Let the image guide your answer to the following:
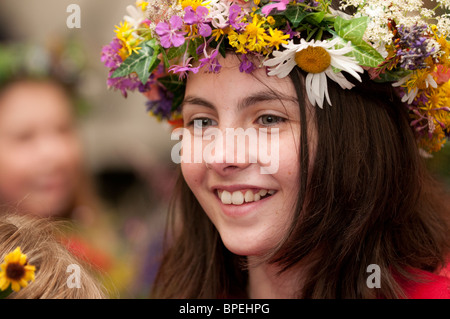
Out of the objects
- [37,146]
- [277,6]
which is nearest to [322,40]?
[277,6]

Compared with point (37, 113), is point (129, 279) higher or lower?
lower

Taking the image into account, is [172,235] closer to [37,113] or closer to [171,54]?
[171,54]

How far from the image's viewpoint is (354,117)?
1.75 metres

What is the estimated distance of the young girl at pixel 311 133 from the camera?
1.66 meters

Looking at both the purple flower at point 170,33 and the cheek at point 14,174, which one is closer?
the purple flower at point 170,33

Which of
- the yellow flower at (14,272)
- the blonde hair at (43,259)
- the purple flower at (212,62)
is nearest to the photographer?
the yellow flower at (14,272)

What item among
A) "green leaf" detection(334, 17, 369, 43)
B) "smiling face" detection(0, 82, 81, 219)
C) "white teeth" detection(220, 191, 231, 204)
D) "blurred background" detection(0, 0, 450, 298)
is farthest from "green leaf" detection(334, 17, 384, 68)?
"smiling face" detection(0, 82, 81, 219)

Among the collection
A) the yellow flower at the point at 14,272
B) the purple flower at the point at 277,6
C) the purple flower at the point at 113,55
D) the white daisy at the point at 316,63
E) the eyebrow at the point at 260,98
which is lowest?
the yellow flower at the point at 14,272

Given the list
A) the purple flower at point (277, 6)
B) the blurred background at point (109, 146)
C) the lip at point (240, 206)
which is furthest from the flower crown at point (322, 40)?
the blurred background at point (109, 146)

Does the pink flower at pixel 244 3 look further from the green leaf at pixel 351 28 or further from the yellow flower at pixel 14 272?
the yellow flower at pixel 14 272

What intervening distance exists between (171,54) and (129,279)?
1694 mm

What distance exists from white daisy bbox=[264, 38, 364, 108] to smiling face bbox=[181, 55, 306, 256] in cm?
5

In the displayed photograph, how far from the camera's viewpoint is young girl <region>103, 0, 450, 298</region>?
166cm
